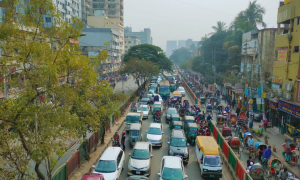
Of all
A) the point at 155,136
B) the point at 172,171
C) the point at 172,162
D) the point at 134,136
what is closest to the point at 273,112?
the point at 155,136

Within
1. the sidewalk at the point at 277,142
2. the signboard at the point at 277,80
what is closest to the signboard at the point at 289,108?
the signboard at the point at 277,80

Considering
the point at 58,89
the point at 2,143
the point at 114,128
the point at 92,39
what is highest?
the point at 92,39

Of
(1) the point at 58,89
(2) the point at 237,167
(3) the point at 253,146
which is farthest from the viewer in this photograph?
(3) the point at 253,146

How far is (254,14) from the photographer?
49.3 m

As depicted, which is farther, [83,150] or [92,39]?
[92,39]

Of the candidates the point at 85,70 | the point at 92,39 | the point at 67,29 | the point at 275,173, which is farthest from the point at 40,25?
the point at 92,39

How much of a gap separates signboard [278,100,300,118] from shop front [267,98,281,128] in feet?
3.82

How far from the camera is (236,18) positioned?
173 ft

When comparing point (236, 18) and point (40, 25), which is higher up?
point (236, 18)

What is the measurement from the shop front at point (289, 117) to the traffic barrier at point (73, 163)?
15.6 metres

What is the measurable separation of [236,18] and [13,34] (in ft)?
167

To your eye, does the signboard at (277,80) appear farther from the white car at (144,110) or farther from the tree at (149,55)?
the tree at (149,55)

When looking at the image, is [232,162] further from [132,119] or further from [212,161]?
[132,119]

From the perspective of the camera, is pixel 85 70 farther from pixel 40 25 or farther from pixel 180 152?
pixel 180 152
